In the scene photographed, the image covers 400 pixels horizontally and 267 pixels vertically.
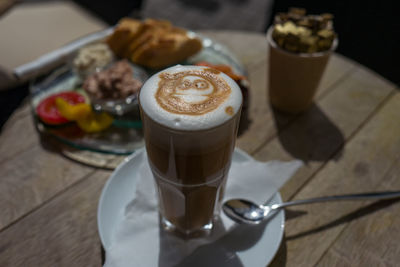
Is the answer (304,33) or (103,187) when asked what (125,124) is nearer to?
(103,187)

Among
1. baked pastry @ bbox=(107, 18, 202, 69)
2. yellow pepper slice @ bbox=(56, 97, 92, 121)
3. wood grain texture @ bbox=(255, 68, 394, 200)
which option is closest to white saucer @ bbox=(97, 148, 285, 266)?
wood grain texture @ bbox=(255, 68, 394, 200)

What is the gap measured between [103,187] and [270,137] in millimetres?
444

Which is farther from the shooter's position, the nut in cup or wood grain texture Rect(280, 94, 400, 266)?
the nut in cup

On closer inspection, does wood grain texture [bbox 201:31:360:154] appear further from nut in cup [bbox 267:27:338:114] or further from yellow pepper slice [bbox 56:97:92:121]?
yellow pepper slice [bbox 56:97:92:121]

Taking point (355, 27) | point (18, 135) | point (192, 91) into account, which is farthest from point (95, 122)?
point (355, 27)

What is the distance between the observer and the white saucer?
590mm

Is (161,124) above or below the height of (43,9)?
above

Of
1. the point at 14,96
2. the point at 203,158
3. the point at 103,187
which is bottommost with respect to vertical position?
the point at 14,96

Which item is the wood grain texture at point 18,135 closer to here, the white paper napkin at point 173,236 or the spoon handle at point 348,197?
the white paper napkin at point 173,236

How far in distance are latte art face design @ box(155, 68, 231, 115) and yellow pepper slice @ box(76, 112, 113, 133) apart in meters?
0.40

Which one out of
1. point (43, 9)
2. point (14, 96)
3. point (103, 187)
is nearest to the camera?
point (103, 187)

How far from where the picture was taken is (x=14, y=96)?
1.79m

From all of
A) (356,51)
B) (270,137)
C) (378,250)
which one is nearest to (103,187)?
(270,137)

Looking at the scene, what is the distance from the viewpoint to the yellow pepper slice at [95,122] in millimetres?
869
